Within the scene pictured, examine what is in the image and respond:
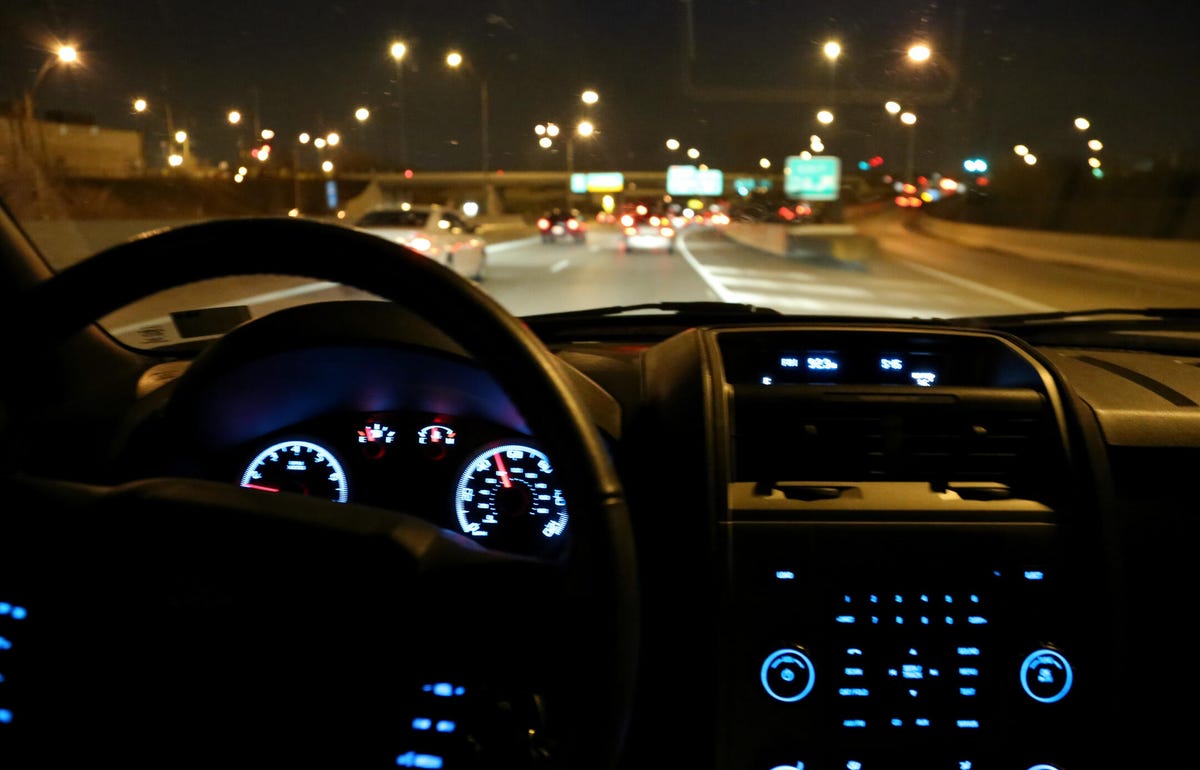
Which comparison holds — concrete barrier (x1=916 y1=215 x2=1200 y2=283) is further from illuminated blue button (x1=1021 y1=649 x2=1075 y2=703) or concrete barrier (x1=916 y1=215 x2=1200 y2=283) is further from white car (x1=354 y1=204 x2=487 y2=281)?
illuminated blue button (x1=1021 y1=649 x2=1075 y2=703)

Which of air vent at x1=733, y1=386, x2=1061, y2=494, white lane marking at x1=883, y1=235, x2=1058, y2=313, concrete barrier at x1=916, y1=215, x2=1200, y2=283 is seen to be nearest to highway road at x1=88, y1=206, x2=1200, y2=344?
white lane marking at x1=883, y1=235, x2=1058, y2=313

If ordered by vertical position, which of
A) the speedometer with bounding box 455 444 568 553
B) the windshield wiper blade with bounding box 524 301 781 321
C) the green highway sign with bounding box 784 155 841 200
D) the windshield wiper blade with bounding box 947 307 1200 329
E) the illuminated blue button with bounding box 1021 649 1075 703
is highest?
the green highway sign with bounding box 784 155 841 200

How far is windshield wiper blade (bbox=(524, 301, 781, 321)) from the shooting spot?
16.9 feet

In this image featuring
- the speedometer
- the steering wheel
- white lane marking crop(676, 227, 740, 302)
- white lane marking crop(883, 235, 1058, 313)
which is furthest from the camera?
white lane marking crop(883, 235, 1058, 313)

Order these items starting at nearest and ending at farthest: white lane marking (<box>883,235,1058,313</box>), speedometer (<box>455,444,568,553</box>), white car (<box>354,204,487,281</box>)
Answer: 1. speedometer (<box>455,444,568,553</box>)
2. white lane marking (<box>883,235,1058,313</box>)
3. white car (<box>354,204,487,281</box>)

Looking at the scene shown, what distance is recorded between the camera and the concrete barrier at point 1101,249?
25469 millimetres

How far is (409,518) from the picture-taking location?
204cm

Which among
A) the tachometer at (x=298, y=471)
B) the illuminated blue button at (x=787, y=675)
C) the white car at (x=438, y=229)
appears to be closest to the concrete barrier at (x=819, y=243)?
the white car at (x=438, y=229)

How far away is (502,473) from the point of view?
11.7ft

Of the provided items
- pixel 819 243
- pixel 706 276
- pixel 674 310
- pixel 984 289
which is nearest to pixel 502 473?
pixel 674 310

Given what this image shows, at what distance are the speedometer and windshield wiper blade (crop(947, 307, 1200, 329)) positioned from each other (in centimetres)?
280

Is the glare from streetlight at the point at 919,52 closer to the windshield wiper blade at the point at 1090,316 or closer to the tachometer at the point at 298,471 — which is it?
the windshield wiper blade at the point at 1090,316

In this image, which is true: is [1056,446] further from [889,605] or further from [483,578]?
[483,578]

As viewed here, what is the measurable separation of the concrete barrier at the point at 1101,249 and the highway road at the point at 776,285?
0.65m
